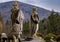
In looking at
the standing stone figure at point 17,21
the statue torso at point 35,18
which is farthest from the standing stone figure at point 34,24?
the standing stone figure at point 17,21

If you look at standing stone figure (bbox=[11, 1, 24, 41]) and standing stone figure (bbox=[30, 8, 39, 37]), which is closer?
standing stone figure (bbox=[11, 1, 24, 41])

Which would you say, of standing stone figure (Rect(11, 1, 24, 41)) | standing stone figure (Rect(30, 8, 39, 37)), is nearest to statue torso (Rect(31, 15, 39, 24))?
standing stone figure (Rect(30, 8, 39, 37))

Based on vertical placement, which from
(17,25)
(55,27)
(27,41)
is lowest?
(55,27)

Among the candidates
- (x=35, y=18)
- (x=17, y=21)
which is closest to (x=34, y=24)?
(x=35, y=18)

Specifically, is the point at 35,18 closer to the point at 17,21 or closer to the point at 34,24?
the point at 34,24

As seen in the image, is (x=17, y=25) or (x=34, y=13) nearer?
(x=17, y=25)

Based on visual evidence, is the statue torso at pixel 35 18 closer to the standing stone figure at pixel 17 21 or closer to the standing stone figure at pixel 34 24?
the standing stone figure at pixel 34 24

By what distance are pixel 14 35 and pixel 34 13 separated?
4577 mm

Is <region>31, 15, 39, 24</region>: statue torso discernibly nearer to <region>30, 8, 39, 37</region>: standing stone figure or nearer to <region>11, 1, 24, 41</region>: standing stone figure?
<region>30, 8, 39, 37</region>: standing stone figure

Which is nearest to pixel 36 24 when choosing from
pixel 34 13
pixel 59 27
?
pixel 34 13

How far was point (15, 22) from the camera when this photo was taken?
17391 millimetres

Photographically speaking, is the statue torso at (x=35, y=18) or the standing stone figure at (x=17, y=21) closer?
the standing stone figure at (x=17, y=21)

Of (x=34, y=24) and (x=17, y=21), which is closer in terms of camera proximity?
(x=17, y=21)

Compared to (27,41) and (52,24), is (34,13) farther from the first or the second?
(52,24)
